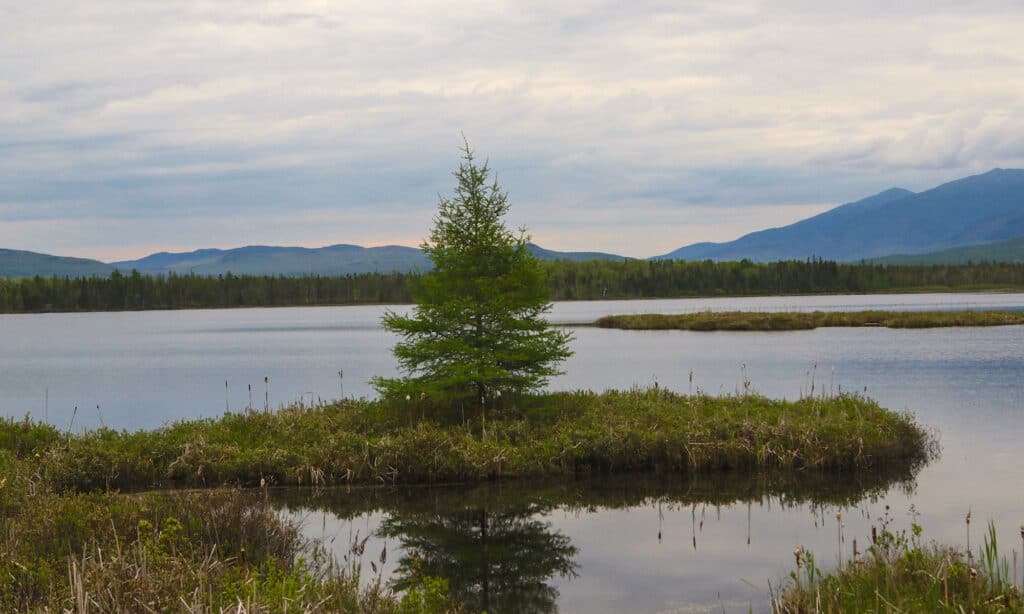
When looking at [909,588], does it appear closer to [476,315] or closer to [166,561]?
[166,561]

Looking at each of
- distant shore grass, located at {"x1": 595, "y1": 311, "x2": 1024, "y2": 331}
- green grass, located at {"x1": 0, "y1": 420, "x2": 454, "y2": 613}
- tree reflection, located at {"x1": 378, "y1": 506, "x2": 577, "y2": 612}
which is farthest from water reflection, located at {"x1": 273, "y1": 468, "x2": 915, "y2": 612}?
distant shore grass, located at {"x1": 595, "y1": 311, "x2": 1024, "y2": 331}

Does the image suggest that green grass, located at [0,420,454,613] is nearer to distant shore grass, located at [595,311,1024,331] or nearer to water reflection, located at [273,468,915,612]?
water reflection, located at [273,468,915,612]

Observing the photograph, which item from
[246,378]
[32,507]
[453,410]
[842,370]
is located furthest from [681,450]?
[246,378]

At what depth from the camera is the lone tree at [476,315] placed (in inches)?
1011

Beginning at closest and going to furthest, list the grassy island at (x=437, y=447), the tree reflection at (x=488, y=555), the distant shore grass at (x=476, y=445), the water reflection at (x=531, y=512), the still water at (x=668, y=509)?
the tree reflection at (x=488, y=555)
the still water at (x=668, y=509)
the water reflection at (x=531, y=512)
the grassy island at (x=437, y=447)
the distant shore grass at (x=476, y=445)

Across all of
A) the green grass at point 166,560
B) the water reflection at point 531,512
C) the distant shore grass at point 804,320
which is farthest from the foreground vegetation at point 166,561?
the distant shore grass at point 804,320

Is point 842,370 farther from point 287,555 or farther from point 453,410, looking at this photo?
point 287,555

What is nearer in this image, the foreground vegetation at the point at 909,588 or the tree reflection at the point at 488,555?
the foreground vegetation at the point at 909,588

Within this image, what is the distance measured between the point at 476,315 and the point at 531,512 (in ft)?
23.6

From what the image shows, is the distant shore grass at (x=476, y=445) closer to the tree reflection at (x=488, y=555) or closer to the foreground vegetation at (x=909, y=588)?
the tree reflection at (x=488, y=555)

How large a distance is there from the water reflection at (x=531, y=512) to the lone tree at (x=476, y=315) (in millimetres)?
3979

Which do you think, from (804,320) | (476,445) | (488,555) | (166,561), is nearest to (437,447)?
(476,445)

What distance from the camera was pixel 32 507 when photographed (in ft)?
49.9

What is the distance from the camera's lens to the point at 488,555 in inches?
709
